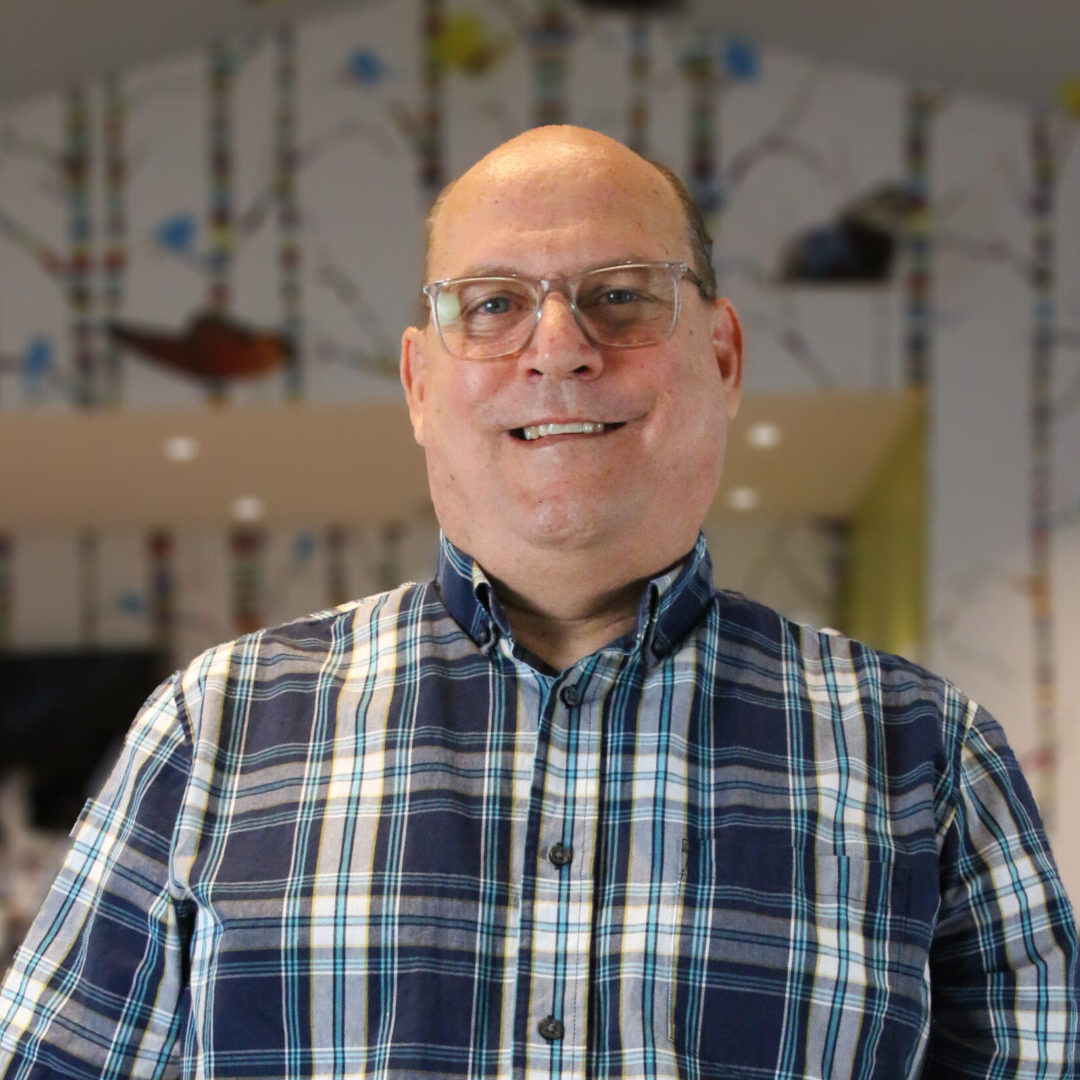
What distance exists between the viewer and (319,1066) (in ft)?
2.35

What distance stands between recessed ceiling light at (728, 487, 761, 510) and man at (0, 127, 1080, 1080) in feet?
12.6

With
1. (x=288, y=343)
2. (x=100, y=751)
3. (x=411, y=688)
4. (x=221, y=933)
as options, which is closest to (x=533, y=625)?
(x=411, y=688)

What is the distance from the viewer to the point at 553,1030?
70cm

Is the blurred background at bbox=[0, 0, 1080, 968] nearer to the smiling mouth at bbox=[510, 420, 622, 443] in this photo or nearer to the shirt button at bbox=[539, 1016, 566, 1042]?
the smiling mouth at bbox=[510, 420, 622, 443]

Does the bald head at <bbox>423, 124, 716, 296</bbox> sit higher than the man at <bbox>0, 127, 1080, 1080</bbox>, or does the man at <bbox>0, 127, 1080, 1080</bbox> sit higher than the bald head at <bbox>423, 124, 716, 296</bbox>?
the bald head at <bbox>423, 124, 716, 296</bbox>

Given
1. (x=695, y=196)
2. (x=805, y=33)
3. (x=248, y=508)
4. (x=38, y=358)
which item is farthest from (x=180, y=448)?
(x=805, y=33)

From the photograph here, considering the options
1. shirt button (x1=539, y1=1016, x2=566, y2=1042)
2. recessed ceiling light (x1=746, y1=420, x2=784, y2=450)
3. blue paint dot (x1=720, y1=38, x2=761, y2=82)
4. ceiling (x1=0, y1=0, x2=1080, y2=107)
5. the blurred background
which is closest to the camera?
shirt button (x1=539, y1=1016, x2=566, y2=1042)

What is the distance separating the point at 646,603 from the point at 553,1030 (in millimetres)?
228

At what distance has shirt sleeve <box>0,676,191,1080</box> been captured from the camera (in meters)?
0.75

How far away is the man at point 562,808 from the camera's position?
2.35 ft

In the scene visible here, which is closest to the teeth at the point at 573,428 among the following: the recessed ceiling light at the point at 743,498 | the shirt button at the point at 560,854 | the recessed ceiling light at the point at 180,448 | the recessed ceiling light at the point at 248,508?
the shirt button at the point at 560,854

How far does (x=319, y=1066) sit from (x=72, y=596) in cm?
487

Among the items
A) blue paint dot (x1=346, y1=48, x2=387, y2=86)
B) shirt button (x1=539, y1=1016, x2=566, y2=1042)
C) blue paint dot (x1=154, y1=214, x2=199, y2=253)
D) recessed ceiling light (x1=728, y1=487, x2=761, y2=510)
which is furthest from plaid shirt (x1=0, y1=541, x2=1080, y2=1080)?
recessed ceiling light (x1=728, y1=487, x2=761, y2=510)

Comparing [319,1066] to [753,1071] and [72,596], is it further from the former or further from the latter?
[72,596]
